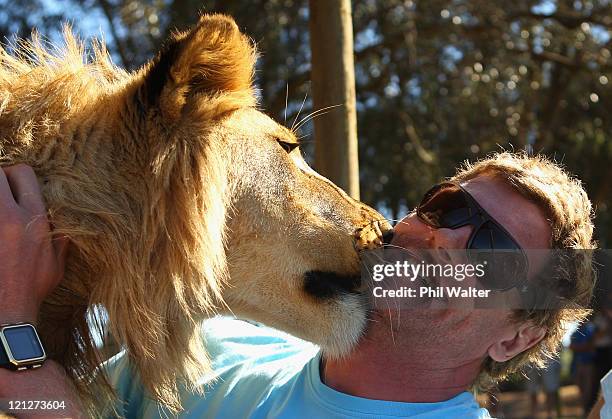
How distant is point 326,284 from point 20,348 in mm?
1080

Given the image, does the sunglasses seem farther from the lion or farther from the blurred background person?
the blurred background person

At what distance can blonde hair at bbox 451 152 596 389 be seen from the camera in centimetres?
302

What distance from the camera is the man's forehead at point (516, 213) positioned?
301cm

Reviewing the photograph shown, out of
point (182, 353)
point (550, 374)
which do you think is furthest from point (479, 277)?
point (550, 374)

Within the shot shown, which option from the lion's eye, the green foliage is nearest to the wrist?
the lion's eye

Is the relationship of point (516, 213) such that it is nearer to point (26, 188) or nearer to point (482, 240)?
point (482, 240)

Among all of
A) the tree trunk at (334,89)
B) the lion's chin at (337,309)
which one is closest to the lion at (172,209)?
the lion's chin at (337,309)

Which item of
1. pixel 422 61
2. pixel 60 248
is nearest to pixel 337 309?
pixel 60 248

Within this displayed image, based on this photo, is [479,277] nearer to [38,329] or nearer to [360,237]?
[360,237]

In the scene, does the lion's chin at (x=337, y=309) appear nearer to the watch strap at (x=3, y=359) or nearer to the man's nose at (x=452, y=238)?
the man's nose at (x=452, y=238)

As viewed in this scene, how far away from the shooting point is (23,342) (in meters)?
2.32

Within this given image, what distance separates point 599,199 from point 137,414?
1119 cm

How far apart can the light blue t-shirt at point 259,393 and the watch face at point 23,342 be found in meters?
0.59

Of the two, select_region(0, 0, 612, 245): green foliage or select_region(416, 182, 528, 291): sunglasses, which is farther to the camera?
select_region(0, 0, 612, 245): green foliage
